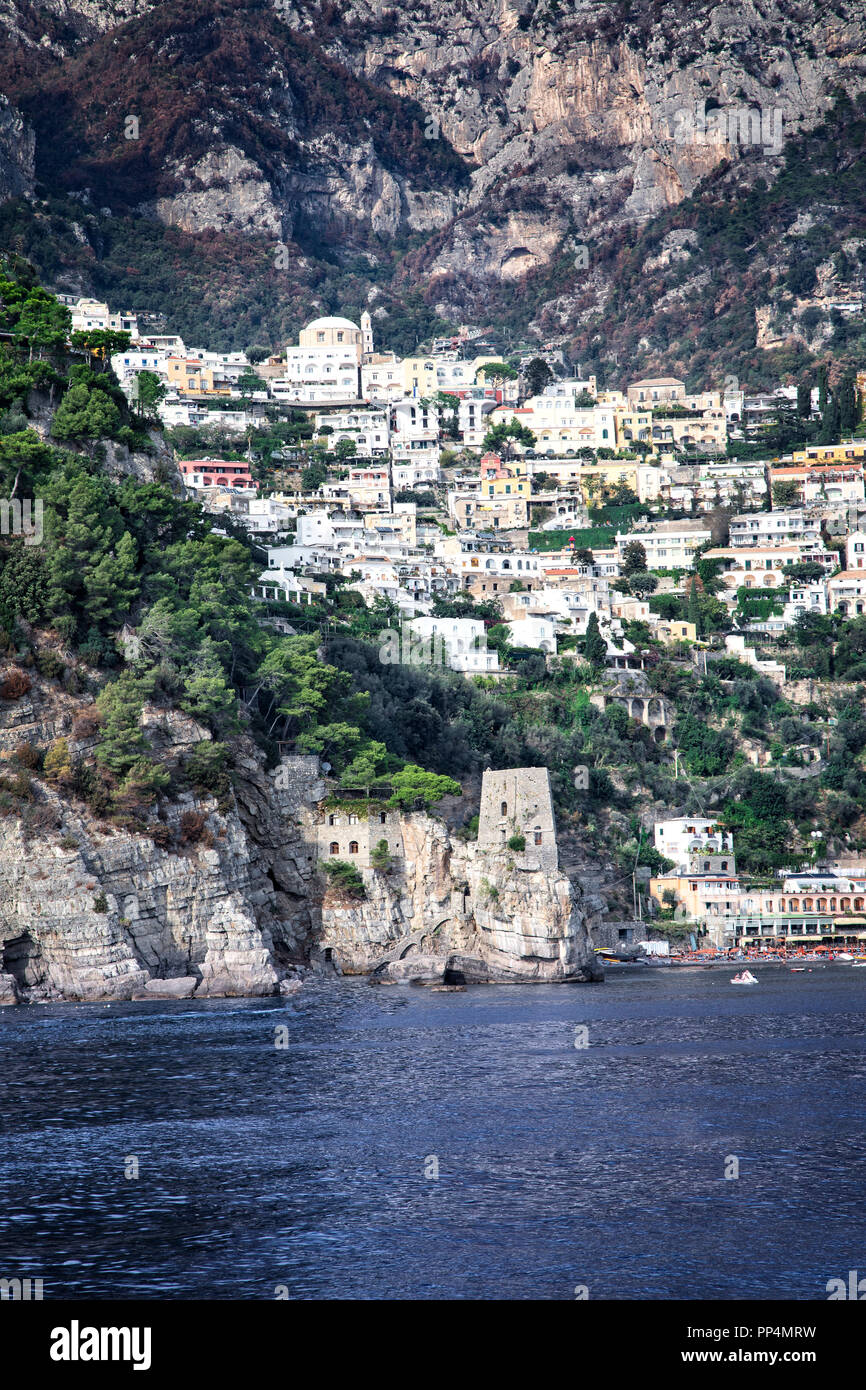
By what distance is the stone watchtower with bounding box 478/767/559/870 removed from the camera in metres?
66.4

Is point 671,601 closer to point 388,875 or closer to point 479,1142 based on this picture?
point 388,875

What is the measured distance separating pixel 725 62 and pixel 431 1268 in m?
171

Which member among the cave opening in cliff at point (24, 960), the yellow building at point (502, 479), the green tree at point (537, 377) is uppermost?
the green tree at point (537, 377)

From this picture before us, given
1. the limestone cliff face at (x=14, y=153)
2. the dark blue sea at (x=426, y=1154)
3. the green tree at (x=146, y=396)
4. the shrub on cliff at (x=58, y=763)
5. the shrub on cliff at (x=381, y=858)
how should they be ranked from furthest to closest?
the limestone cliff face at (x=14, y=153)
the green tree at (x=146, y=396)
the shrub on cliff at (x=381, y=858)
the shrub on cliff at (x=58, y=763)
the dark blue sea at (x=426, y=1154)

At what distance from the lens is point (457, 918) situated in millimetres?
68375

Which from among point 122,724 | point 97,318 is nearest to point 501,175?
point 97,318

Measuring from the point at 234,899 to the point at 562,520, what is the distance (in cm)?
7535

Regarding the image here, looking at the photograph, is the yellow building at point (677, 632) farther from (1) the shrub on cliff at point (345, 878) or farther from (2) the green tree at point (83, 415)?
(1) the shrub on cliff at point (345, 878)

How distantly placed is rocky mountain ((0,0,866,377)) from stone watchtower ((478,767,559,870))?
329 feet

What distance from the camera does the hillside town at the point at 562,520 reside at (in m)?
91.8

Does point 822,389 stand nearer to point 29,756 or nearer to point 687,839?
point 687,839

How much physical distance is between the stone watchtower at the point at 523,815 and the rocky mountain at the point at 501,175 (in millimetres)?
100401

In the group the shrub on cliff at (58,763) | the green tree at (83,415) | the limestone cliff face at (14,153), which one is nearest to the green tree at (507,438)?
the limestone cliff face at (14,153)
